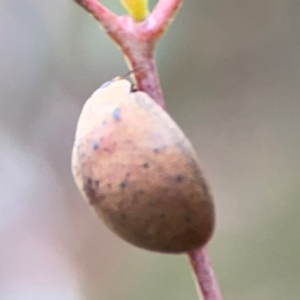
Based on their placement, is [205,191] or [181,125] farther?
[181,125]

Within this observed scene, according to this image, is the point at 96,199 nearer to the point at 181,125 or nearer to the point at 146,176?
the point at 146,176

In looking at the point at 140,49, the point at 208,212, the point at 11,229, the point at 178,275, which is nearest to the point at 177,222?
the point at 208,212

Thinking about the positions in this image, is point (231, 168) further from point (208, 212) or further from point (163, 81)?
point (208, 212)

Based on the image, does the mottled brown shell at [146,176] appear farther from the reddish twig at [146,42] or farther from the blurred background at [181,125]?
the blurred background at [181,125]

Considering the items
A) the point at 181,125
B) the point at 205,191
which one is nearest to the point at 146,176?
the point at 205,191

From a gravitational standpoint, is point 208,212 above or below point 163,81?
below

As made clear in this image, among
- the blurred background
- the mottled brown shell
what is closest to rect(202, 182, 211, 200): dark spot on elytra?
the mottled brown shell

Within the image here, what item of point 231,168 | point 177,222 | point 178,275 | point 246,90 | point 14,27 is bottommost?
point 177,222
